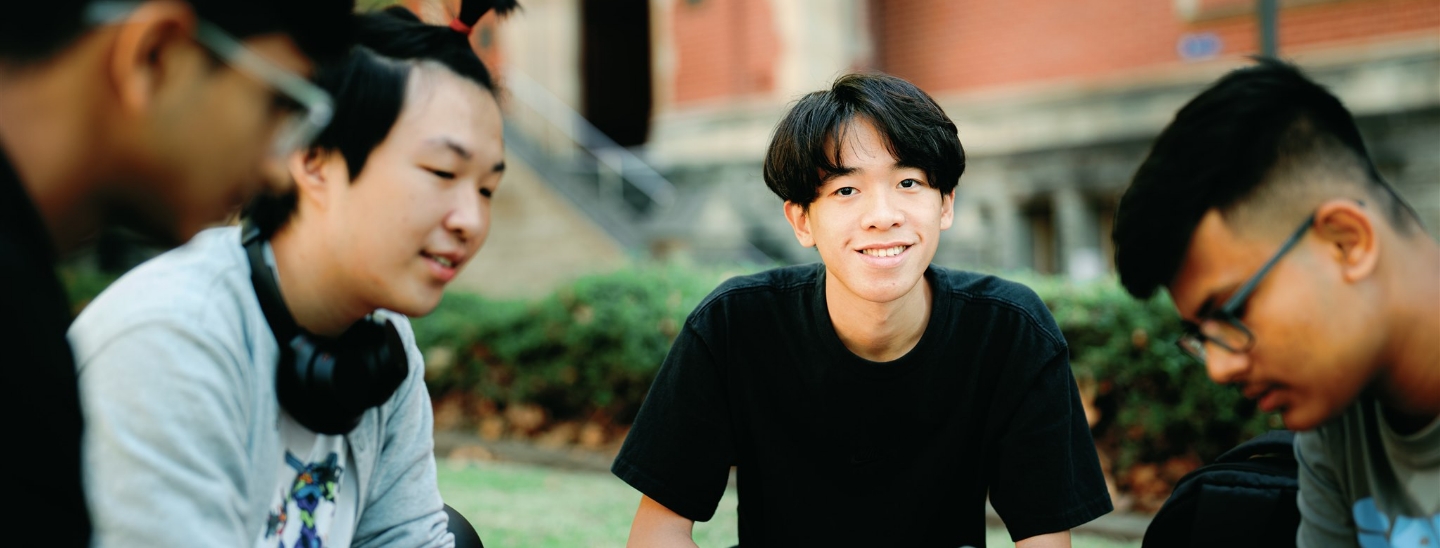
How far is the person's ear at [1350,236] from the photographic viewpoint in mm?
1749

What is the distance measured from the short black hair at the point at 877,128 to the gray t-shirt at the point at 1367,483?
100 cm

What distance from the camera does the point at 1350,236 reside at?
1.77 metres

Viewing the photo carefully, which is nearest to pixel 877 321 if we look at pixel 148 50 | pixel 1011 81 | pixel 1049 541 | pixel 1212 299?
pixel 1049 541

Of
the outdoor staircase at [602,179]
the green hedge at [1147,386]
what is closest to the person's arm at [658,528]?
the green hedge at [1147,386]

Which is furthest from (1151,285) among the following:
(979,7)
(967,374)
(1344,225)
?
(979,7)

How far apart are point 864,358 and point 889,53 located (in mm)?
10650

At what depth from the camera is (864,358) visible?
2623mm

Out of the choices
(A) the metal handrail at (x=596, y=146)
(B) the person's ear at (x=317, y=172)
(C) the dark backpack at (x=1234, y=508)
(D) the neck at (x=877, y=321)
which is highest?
(B) the person's ear at (x=317, y=172)

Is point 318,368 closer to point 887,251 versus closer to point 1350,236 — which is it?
point 887,251

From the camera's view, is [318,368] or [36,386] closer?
[36,386]

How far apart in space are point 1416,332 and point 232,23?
204 centimetres

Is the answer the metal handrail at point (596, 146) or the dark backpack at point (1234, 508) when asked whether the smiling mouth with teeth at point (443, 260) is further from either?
the metal handrail at point (596, 146)

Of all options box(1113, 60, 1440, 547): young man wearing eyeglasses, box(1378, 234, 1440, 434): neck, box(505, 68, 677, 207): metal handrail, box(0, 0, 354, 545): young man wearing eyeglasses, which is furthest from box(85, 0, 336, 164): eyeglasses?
box(505, 68, 677, 207): metal handrail

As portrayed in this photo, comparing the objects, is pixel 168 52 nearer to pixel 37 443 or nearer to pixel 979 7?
pixel 37 443
